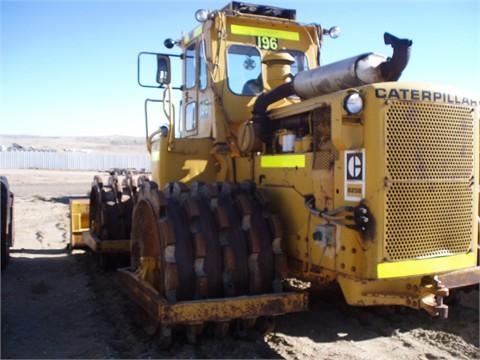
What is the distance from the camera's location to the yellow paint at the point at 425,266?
4008 mm

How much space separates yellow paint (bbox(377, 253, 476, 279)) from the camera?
4.01m

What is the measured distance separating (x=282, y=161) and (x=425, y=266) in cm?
154

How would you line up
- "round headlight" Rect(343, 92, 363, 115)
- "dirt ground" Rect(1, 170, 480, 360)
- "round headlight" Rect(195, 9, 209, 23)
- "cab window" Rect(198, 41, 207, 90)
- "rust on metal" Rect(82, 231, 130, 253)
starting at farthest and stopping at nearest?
"rust on metal" Rect(82, 231, 130, 253) < "cab window" Rect(198, 41, 207, 90) < "round headlight" Rect(195, 9, 209, 23) < "dirt ground" Rect(1, 170, 480, 360) < "round headlight" Rect(343, 92, 363, 115)

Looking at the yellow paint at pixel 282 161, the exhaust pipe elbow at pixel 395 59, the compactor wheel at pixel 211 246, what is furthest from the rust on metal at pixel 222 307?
the exhaust pipe elbow at pixel 395 59

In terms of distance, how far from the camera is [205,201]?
16.1 ft

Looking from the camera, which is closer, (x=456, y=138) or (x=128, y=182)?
(x=456, y=138)

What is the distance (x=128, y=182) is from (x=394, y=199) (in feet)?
16.7

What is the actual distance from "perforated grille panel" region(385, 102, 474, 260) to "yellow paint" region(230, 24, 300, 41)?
279 centimetres

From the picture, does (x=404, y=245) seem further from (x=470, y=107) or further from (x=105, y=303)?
(x=105, y=303)

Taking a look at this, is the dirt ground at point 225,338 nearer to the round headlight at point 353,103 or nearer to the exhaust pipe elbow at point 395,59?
the round headlight at point 353,103

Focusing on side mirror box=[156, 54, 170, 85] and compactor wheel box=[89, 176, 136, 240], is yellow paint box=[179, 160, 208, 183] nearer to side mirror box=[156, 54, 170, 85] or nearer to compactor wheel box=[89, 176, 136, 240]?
side mirror box=[156, 54, 170, 85]

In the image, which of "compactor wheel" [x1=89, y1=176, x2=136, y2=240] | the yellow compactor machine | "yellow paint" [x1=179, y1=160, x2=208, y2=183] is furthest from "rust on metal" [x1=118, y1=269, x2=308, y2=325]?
"compactor wheel" [x1=89, y1=176, x2=136, y2=240]

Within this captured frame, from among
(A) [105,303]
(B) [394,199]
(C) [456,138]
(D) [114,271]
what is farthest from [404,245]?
(D) [114,271]

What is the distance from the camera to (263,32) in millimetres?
6449
